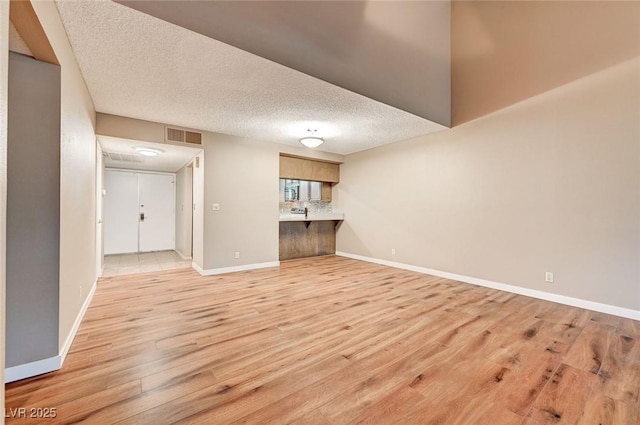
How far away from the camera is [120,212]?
6520mm

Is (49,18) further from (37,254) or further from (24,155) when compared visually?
(37,254)

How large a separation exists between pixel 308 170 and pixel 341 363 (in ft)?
15.4

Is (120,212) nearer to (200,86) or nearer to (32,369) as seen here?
(200,86)

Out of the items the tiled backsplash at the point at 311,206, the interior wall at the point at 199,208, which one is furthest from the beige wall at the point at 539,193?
the interior wall at the point at 199,208

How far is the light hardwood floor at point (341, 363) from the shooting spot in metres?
1.51

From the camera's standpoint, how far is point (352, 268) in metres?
5.14

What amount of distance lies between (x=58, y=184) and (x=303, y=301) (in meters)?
2.49

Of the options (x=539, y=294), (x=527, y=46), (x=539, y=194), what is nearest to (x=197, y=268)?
(x=539, y=294)

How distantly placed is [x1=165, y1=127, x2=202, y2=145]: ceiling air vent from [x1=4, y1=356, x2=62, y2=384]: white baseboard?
3133mm

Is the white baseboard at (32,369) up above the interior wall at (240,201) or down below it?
below

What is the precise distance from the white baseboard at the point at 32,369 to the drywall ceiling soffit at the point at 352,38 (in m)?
2.47

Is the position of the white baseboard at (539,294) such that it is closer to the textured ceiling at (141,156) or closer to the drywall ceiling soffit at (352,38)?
the drywall ceiling soffit at (352,38)

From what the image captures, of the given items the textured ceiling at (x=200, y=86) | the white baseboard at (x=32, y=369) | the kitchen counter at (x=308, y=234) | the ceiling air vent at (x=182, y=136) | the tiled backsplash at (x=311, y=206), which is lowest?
the white baseboard at (x=32, y=369)

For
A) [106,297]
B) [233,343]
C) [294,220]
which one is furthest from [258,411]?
[294,220]
